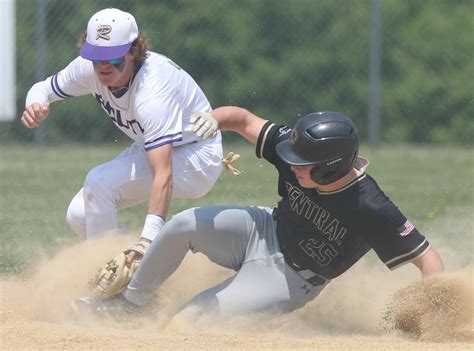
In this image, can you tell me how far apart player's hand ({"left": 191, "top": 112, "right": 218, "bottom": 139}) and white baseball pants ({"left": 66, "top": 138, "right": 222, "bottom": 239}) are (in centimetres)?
111

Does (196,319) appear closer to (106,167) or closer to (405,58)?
(106,167)

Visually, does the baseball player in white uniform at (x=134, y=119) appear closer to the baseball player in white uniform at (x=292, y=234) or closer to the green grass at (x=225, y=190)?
the baseball player in white uniform at (x=292, y=234)

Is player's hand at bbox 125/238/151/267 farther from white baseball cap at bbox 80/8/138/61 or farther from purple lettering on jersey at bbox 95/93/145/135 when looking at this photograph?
white baseball cap at bbox 80/8/138/61

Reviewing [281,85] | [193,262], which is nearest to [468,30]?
[281,85]

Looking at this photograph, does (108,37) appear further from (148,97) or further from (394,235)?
(394,235)

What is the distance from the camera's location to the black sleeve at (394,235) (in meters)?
5.12

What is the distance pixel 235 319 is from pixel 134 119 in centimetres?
151

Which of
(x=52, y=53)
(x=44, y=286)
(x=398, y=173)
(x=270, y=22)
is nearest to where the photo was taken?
(x=44, y=286)

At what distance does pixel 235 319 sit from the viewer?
215 inches

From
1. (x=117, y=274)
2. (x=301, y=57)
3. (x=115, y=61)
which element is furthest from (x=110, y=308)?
(x=301, y=57)

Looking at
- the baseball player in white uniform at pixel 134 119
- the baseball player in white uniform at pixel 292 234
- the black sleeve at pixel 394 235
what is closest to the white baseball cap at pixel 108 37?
the baseball player in white uniform at pixel 134 119

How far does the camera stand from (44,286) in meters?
6.21

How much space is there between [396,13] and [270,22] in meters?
2.06

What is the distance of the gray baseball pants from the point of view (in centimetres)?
545
